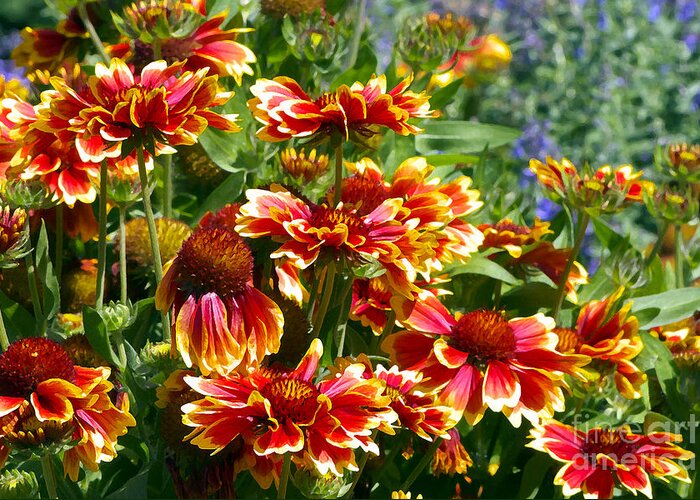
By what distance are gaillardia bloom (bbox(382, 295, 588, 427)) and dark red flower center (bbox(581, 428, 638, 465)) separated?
2.8 inches

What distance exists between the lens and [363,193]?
995 millimetres

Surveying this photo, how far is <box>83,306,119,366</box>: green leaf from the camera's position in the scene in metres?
0.92

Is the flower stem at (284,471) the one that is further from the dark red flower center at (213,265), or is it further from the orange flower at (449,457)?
the orange flower at (449,457)

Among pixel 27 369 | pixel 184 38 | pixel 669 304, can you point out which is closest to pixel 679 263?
pixel 669 304

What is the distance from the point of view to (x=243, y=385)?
0.84 m

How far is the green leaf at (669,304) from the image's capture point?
1.26m

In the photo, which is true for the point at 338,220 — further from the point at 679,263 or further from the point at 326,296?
the point at 679,263

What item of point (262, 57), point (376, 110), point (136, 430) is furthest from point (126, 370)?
point (262, 57)

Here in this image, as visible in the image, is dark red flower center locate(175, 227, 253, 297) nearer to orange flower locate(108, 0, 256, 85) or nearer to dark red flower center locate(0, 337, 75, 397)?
dark red flower center locate(0, 337, 75, 397)

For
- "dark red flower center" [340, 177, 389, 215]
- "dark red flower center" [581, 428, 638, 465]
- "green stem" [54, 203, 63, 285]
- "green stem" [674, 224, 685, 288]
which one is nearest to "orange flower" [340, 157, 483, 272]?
"dark red flower center" [340, 177, 389, 215]

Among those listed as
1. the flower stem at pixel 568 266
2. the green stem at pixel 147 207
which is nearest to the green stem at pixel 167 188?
the green stem at pixel 147 207

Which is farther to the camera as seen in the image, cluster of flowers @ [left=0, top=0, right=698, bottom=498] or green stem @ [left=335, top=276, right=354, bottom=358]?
green stem @ [left=335, top=276, right=354, bottom=358]

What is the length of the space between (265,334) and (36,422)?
192mm

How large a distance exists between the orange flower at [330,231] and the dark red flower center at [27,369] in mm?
178
